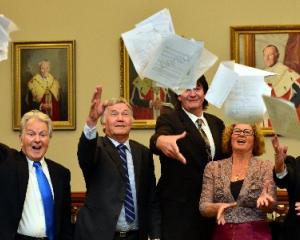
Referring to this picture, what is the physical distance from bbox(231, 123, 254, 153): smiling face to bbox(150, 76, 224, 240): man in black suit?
0.15 metres

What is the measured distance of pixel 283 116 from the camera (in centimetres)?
290

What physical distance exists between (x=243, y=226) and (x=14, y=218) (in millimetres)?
1224

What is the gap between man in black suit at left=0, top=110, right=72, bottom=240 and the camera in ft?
10.5

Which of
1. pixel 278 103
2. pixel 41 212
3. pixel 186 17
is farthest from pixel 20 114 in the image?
pixel 278 103

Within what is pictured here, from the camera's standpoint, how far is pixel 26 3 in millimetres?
5145

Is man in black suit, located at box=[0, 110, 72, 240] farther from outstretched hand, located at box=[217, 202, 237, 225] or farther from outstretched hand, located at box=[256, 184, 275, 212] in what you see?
outstretched hand, located at box=[256, 184, 275, 212]

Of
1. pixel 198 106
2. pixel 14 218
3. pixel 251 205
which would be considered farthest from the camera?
pixel 198 106

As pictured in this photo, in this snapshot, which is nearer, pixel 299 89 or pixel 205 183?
pixel 205 183

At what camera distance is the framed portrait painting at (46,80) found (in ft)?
16.5

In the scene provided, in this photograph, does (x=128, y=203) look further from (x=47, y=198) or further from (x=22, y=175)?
(x=22, y=175)

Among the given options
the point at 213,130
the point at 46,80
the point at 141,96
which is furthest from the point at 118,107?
the point at 46,80

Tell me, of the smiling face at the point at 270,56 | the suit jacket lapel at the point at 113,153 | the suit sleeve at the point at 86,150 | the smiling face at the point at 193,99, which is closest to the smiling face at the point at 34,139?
the suit sleeve at the point at 86,150

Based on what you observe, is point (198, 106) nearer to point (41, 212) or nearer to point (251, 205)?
point (251, 205)

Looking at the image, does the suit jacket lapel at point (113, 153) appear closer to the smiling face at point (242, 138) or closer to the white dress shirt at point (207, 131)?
the white dress shirt at point (207, 131)
